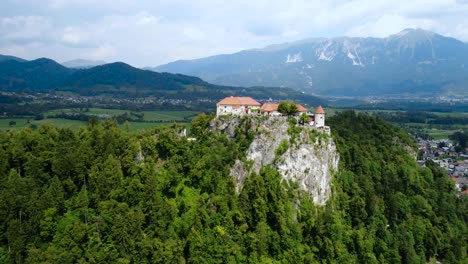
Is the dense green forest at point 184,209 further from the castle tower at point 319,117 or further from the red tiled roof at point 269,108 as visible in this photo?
the red tiled roof at point 269,108

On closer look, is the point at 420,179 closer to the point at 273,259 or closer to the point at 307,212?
the point at 307,212

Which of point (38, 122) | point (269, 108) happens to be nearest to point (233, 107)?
point (269, 108)

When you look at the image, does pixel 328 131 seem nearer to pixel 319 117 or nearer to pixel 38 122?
pixel 319 117

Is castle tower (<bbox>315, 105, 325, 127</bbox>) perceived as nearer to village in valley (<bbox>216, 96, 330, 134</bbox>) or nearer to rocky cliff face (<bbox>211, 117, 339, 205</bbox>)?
village in valley (<bbox>216, 96, 330, 134</bbox>)

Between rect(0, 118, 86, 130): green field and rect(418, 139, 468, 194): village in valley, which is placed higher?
rect(0, 118, 86, 130): green field

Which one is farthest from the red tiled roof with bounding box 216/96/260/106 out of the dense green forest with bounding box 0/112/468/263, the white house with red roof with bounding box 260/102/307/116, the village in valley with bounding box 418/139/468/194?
the village in valley with bounding box 418/139/468/194

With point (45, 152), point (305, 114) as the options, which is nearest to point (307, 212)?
point (305, 114)
